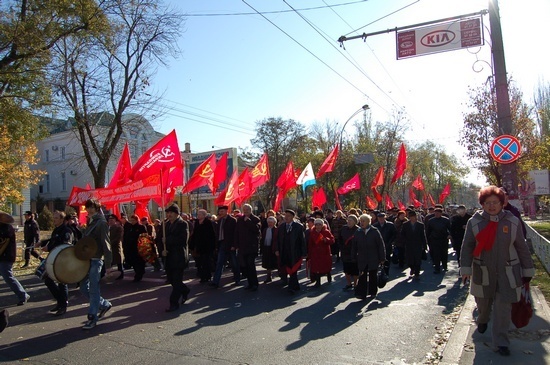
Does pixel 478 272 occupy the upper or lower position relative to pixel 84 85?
lower

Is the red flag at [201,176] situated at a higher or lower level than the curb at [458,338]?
higher

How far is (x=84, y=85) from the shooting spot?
20.1 metres

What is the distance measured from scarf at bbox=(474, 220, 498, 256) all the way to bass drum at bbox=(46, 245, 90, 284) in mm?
5287

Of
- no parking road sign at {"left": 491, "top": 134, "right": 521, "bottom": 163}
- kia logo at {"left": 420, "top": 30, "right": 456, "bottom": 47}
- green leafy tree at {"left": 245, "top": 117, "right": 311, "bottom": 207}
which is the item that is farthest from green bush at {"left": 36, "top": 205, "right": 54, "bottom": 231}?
no parking road sign at {"left": 491, "top": 134, "right": 521, "bottom": 163}

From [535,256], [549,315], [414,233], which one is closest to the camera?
[549,315]

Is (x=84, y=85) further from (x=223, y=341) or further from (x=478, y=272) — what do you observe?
(x=478, y=272)

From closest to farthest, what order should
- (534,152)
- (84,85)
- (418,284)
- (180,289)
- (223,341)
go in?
1. (223,341)
2. (180,289)
3. (418,284)
4. (84,85)
5. (534,152)

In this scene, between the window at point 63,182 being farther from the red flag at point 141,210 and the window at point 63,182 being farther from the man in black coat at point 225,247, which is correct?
the man in black coat at point 225,247

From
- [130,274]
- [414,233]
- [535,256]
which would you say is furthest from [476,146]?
[130,274]

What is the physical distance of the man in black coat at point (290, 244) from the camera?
9.85 m

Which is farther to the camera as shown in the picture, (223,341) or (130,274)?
(130,274)

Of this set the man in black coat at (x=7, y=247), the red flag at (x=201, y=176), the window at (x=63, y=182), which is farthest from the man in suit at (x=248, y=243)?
the window at (x=63, y=182)

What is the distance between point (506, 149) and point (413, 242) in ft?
10.2

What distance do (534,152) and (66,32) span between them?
70.0ft
